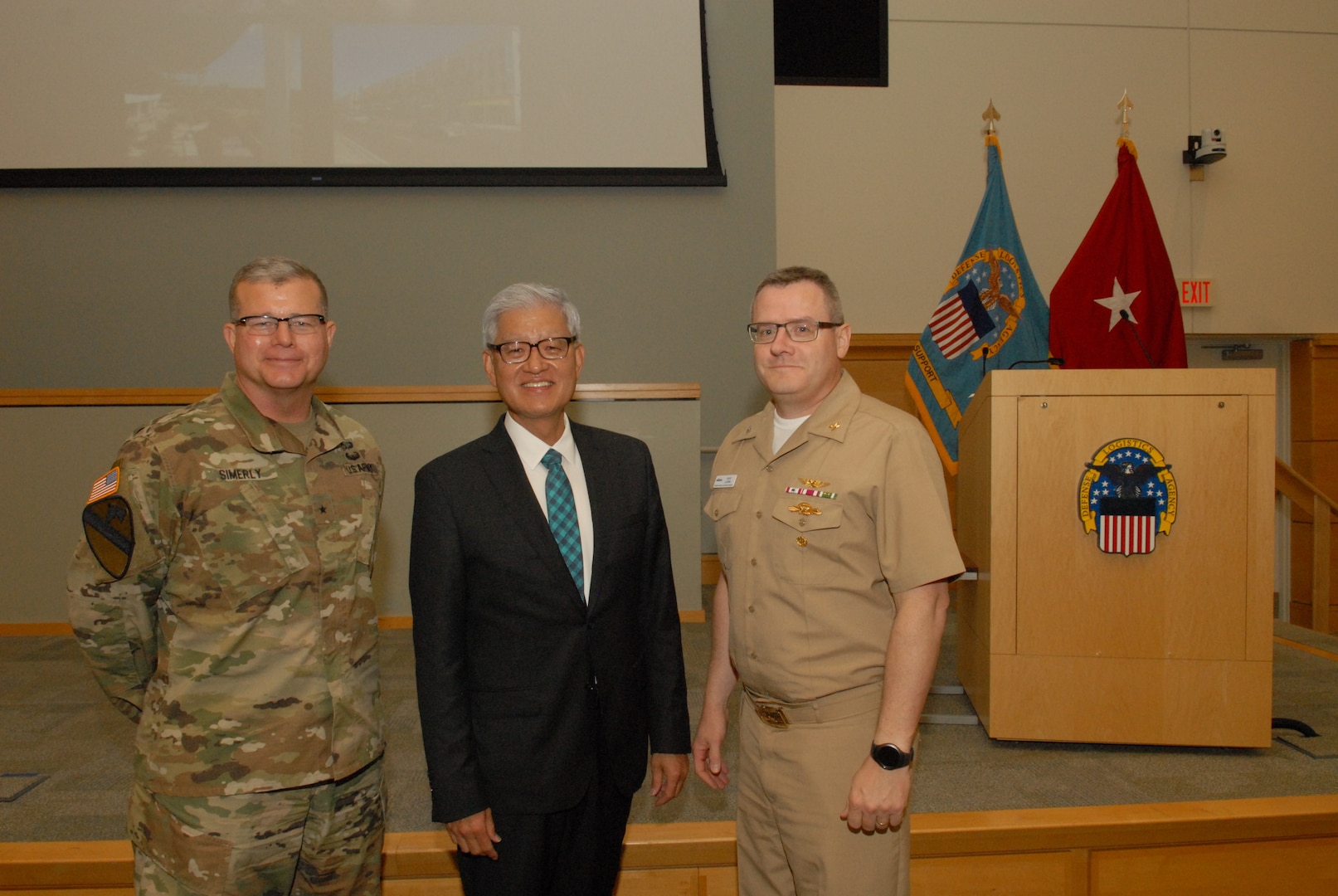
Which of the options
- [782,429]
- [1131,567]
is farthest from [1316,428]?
[782,429]

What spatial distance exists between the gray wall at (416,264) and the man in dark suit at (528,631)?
3424 mm

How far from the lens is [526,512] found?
53.9 inches

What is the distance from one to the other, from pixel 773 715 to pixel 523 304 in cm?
82

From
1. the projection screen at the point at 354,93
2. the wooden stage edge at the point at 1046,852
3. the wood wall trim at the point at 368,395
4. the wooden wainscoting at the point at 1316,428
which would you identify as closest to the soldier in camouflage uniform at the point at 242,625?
the wooden stage edge at the point at 1046,852

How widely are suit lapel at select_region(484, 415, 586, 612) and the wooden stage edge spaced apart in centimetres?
92

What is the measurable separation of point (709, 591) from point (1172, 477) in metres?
2.91

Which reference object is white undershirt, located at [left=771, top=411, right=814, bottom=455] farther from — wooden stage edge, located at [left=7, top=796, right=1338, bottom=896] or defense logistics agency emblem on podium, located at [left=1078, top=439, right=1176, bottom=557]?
defense logistics agency emblem on podium, located at [left=1078, top=439, right=1176, bottom=557]

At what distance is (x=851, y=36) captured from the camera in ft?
18.2

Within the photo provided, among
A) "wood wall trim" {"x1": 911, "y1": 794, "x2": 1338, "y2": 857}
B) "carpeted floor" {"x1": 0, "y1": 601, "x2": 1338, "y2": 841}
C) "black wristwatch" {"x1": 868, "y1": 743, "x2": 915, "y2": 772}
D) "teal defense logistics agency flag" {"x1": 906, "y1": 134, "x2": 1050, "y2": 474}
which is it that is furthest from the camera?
"teal defense logistics agency flag" {"x1": 906, "y1": 134, "x2": 1050, "y2": 474}

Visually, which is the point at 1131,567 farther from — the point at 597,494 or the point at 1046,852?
the point at 597,494

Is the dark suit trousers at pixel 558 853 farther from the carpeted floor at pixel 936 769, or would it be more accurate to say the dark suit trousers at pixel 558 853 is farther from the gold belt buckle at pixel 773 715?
the carpeted floor at pixel 936 769

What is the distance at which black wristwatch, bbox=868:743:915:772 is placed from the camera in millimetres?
1285

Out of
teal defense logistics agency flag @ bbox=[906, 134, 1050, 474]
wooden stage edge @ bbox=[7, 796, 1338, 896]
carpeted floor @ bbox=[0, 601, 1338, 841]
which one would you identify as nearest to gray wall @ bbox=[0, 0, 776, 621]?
teal defense logistics agency flag @ bbox=[906, 134, 1050, 474]

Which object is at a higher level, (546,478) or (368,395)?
(368,395)
